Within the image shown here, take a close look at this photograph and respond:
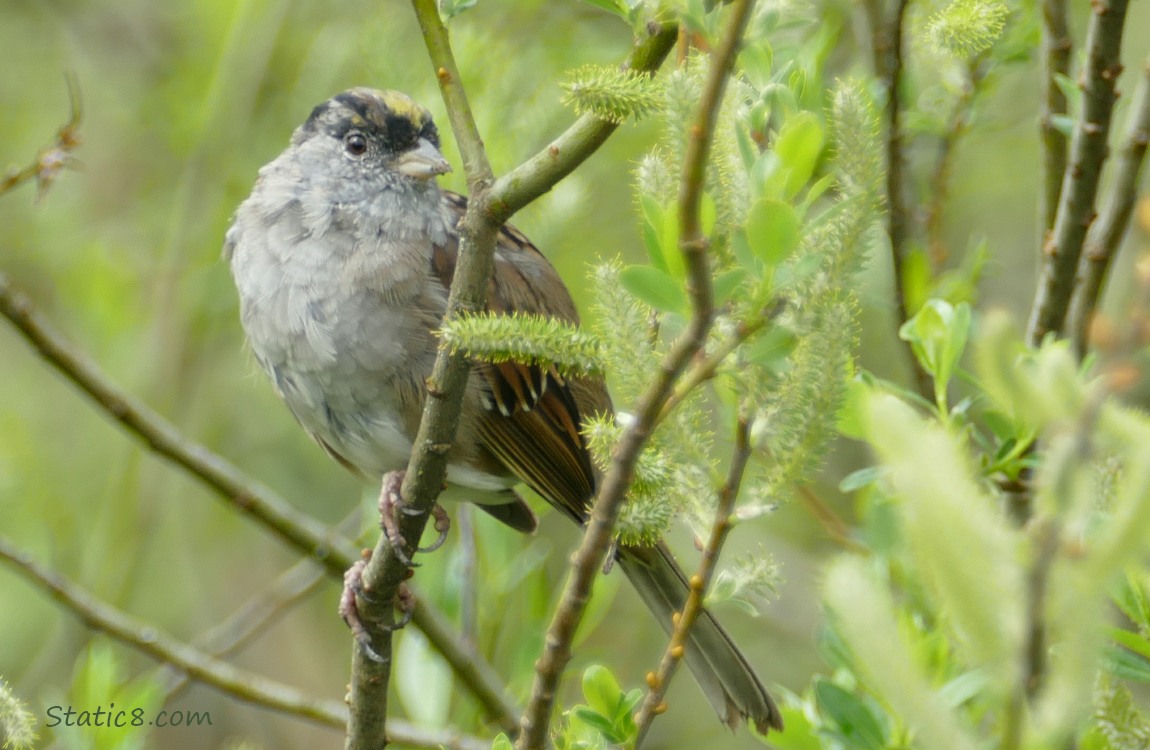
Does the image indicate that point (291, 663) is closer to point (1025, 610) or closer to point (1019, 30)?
point (1019, 30)

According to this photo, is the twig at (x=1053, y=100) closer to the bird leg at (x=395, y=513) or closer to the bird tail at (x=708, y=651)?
the bird tail at (x=708, y=651)

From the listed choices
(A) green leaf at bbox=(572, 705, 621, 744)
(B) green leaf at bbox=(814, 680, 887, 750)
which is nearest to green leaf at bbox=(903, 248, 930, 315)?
(B) green leaf at bbox=(814, 680, 887, 750)

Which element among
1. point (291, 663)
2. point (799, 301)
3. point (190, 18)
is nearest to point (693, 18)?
point (799, 301)

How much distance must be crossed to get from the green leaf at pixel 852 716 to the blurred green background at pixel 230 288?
64.1 inches

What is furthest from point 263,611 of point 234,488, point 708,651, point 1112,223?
point 1112,223

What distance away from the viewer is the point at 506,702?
326cm

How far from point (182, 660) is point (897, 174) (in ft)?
7.26

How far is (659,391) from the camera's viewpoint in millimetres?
1226

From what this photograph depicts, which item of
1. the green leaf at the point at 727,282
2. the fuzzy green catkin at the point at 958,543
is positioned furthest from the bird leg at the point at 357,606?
the fuzzy green catkin at the point at 958,543

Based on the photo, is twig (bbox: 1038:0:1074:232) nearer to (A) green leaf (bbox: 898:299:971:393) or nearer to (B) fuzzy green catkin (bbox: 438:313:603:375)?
(A) green leaf (bbox: 898:299:971:393)

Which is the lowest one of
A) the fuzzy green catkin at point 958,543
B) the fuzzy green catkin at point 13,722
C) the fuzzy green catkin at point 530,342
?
the fuzzy green catkin at point 13,722

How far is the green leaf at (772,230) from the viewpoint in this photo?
1.19 meters

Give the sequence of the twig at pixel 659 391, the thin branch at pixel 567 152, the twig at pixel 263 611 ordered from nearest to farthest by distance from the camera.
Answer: the twig at pixel 659 391
the thin branch at pixel 567 152
the twig at pixel 263 611

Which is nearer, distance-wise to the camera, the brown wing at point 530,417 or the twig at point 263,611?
the brown wing at point 530,417
